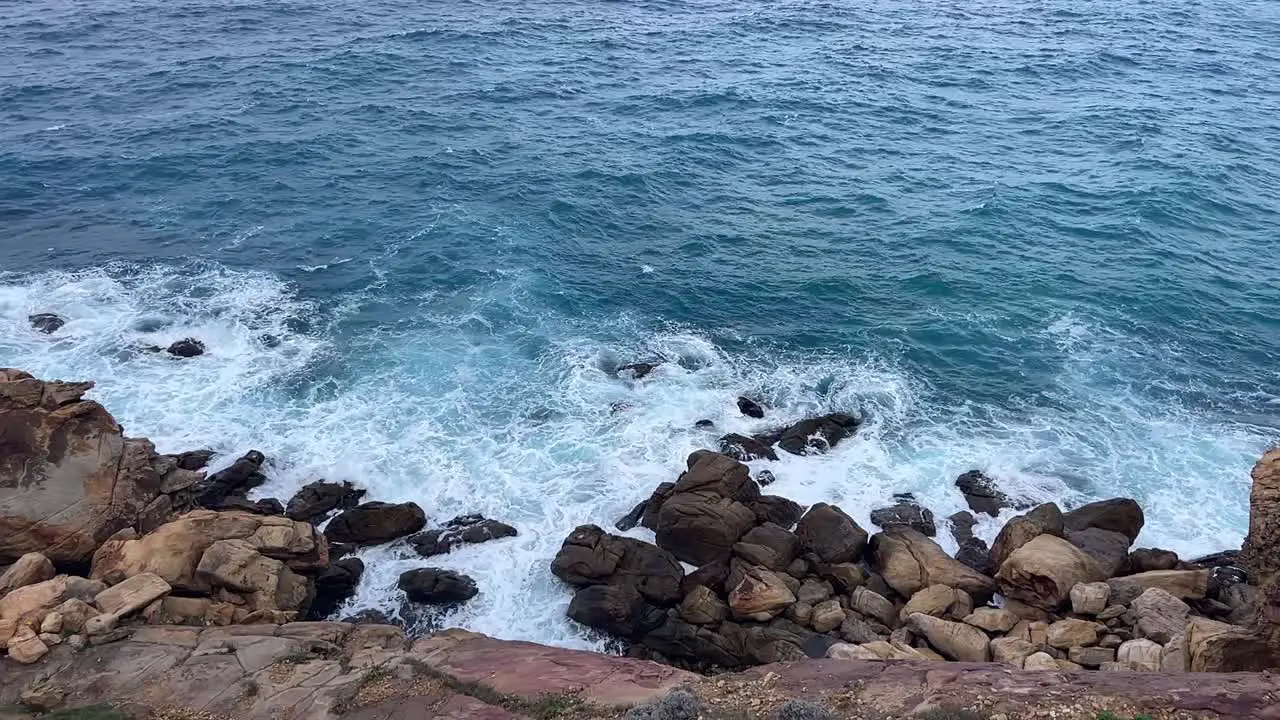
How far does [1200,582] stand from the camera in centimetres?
2700

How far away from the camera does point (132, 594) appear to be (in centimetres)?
Result: 2352

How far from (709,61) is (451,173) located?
107ft

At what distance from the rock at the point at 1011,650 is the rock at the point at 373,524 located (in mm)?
20335

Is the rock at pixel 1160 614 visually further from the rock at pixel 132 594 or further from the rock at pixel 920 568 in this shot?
the rock at pixel 132 594

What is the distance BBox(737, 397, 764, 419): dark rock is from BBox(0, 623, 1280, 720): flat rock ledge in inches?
648

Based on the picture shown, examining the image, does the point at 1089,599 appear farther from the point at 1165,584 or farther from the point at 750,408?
the point at 750,408

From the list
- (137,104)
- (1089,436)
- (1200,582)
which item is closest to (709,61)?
(137,104)

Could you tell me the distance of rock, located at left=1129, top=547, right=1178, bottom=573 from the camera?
28.8 m

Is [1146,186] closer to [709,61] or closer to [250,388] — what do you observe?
[709,61]

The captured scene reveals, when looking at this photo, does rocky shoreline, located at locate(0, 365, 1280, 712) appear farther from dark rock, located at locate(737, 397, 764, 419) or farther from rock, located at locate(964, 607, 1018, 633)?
dark rock, located at locate(737, 397, 764, 419)

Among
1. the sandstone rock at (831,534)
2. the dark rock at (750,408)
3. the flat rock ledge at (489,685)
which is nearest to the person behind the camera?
the flat rock ledge at (489,685)

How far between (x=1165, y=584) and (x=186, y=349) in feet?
136

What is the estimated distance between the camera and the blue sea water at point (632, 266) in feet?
115

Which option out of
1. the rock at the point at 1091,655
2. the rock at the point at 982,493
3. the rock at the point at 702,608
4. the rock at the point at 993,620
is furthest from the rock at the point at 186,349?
the rock at the point at 1091,655
